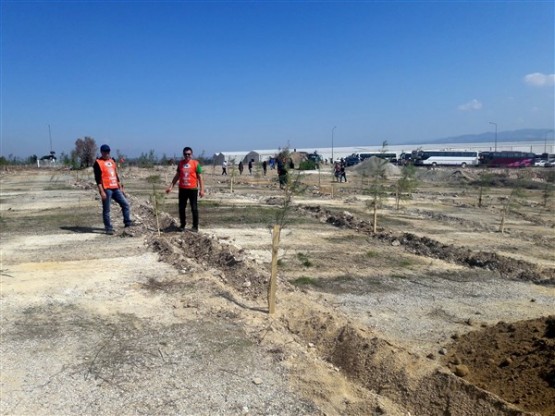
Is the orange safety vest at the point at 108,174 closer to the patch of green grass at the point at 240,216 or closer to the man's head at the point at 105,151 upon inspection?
the man's head at the point at 105,151

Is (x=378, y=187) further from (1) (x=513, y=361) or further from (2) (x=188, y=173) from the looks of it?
(1) (x=513, y=361)

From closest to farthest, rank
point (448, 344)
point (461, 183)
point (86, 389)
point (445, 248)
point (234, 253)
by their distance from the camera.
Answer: point (86, 389) < point (448, 344) < point (234, 253) < point (445, 248) < point (461, 183)

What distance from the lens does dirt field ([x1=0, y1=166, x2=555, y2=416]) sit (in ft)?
11.4

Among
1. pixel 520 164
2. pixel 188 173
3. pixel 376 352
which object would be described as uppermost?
pixel 188 173

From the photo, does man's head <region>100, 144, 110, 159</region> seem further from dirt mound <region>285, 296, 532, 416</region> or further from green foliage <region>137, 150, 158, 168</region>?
green foliage <region>137, 150, 158, 168</region>

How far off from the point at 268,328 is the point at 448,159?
192ft

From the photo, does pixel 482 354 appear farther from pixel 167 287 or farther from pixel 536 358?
pixel 167 287

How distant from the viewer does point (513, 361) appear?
4020 millimetres

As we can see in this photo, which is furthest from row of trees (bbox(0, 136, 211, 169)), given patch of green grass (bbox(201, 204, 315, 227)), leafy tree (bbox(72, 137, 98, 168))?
patch of green grass (bbox(201, 204, 315, 227))

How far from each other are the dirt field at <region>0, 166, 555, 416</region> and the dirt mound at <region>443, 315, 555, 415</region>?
0.05 feet

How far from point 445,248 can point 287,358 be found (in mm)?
5751

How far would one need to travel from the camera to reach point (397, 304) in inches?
228

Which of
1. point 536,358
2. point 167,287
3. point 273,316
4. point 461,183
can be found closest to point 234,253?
point 167,287

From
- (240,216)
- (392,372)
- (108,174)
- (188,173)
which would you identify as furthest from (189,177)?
(392,372)
